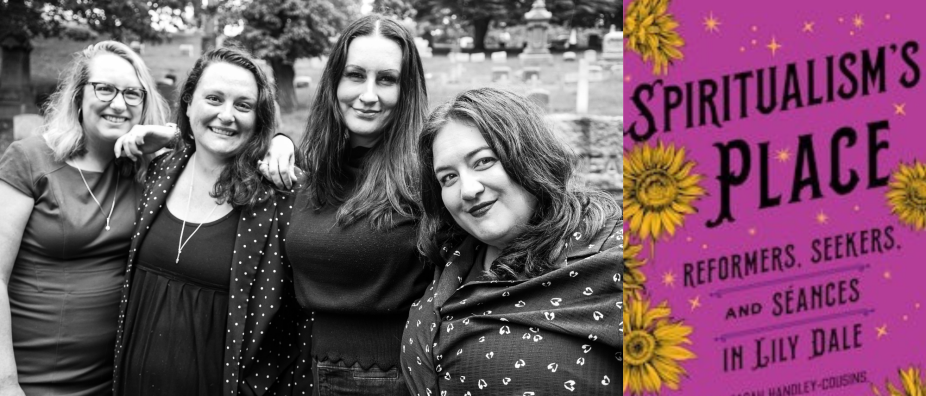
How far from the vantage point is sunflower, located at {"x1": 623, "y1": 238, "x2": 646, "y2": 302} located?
103 centimetres

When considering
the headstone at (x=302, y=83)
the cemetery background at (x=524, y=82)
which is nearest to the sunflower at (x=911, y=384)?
the cemetery background at (x=524, y=82)

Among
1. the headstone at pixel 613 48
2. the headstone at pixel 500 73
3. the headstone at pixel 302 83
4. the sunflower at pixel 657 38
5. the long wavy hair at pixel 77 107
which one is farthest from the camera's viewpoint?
the headstone at pixel 302 83

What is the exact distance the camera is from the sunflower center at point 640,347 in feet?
3.43

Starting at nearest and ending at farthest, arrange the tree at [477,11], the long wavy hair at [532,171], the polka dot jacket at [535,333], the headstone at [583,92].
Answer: the polka dot jacket at [535,333]
the long wavy hair at [532,171]
the headstone at [583,92]
the tree at [477,11]

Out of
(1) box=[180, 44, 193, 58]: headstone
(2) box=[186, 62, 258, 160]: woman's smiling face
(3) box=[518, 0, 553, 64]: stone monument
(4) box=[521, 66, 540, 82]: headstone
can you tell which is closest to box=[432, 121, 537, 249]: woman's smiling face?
(2) box=[186, 62, 258, 160]: woman's smiling face

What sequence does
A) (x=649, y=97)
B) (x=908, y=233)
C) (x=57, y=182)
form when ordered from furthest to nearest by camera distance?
(x=57, y=182)
(x=908, y=233)
(x=649, y=97)

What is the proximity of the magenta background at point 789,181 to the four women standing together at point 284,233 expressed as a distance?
0.60m

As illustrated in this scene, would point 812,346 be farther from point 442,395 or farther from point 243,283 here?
point 243,283

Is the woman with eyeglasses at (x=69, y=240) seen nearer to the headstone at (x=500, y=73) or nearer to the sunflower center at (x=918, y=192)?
the sunflower center at (x=918, y=192)

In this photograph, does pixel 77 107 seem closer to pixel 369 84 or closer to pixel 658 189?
pixel 369 84

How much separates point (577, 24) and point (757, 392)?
80.6 feet

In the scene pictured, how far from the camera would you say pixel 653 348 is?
1.05 metres

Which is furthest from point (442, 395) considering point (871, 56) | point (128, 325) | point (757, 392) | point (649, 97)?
point (128, 325)

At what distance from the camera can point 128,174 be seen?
2707 mm
